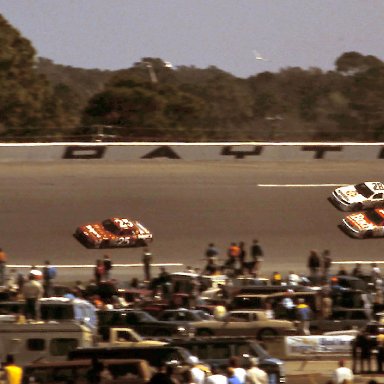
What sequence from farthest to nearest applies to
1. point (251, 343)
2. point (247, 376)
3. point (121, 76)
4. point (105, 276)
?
1. point (121, 76)
2. point (105, 276)
3. point (251, 343)
4. point (247, 376)

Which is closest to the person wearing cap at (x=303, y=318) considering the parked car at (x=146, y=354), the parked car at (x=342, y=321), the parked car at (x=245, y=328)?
the parked car at (x=342, y=321)

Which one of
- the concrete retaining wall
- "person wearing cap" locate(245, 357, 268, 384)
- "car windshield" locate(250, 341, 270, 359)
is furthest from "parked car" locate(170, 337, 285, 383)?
the concrete retaining wall

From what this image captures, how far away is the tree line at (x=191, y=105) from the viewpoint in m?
53.3

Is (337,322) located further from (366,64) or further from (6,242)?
(366,64)

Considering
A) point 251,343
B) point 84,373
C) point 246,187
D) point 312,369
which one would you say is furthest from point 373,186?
point 84,373

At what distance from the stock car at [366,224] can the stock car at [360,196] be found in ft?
1.18

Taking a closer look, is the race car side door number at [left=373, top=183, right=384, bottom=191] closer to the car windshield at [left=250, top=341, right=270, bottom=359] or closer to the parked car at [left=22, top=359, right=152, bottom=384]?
the car windshield at [left=250, top=341, right=270, bottom=359]

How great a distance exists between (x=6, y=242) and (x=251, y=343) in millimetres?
23983

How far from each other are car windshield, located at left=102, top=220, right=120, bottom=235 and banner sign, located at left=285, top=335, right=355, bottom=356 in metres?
17.2

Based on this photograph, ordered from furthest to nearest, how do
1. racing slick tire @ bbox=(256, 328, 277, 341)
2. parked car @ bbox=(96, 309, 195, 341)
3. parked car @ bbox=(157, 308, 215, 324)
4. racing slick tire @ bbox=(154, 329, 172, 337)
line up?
parked car @ bbox=(157, 308, 215, 324)
racing slick tire @ bbox=(154, 329, 172, 337)
racing slick tire @ bbox=(256, 328, 277, 341)
parked car @ bbox=(96, 309, 195, 341)

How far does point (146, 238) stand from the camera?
39.7 meters

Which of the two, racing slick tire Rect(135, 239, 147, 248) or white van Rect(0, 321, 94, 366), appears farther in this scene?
racing slick tire Rect(135, 239, 147, 248)

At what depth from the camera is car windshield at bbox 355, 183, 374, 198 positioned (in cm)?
4156

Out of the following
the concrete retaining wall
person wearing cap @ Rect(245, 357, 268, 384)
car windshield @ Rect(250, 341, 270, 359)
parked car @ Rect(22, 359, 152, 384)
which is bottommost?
car windshield @ Rect(250, 341, 270, 359)
